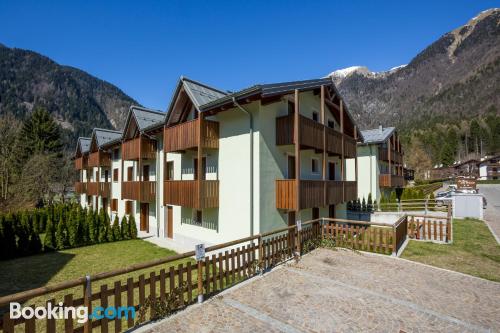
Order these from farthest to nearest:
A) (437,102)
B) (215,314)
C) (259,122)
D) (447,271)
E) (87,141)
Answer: (437,102), (87,141), (259,122), (447,271), (215,314)

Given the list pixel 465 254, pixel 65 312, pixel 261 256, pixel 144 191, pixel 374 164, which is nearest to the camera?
pixel 65 312

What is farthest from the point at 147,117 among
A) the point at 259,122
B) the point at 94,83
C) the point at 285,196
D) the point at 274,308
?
the point at 94,83

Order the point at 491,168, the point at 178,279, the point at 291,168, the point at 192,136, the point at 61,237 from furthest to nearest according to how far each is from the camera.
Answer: the point at 491,168 → the point at 61,237 → the point at 291,168 → the point at 192,136 → the point at 178,279

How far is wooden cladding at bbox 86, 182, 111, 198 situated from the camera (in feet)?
80.8

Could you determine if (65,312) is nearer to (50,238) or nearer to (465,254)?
(50,238)

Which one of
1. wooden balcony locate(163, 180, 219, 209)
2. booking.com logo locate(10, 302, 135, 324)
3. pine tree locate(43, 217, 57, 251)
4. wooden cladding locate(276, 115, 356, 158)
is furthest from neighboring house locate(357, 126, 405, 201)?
booking.com logo locate(10, 302, 135, 324)

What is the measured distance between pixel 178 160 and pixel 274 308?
11755mm

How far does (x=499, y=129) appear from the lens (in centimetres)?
9250

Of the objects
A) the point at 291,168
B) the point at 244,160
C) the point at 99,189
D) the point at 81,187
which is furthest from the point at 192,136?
the point at 81,187

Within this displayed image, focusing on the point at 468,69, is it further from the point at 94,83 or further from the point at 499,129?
the point at 94,83

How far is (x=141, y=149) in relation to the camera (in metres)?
17.7

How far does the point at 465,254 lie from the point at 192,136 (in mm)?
13112

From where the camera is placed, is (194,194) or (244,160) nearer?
(244,160)

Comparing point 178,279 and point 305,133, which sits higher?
point 305,133
